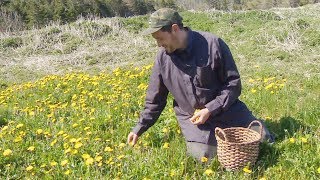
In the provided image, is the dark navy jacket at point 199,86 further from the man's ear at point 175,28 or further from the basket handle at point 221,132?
the man's ear at point 175,28

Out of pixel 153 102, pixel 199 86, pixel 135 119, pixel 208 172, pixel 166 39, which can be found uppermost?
pixel 166 39

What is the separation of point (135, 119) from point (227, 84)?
1602 millimetres

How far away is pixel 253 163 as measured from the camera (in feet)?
11.7

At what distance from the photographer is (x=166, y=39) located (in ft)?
11.4

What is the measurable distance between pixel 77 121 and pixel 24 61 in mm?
8393

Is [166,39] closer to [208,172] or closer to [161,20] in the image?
[161,20]

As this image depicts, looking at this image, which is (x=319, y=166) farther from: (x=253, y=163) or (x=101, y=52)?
(x=101, y=52)

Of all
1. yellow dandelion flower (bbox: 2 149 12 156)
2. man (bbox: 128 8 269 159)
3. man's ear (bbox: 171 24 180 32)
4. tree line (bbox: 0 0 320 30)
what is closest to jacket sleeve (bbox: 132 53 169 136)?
man (bbox: 128 8 269 159)

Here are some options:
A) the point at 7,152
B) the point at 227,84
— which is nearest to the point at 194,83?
the point at 227,84

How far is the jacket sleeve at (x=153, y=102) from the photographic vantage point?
4.02 meters

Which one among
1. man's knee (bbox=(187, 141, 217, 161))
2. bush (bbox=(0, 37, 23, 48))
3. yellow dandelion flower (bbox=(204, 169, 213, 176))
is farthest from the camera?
bush (bbox=(0, 37, 23, 48))

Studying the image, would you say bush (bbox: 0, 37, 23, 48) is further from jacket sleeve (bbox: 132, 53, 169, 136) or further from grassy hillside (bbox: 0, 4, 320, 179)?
jacket sleeve (bbox: 132, 53, 169, 136)

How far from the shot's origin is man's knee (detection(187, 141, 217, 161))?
3796mm

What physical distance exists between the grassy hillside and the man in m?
0.25
